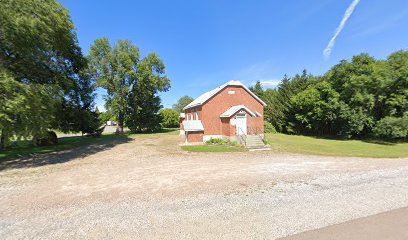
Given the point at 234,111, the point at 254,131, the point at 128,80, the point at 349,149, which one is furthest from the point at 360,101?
the point at 128,80

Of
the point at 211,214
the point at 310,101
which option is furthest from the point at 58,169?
the point at 310,101

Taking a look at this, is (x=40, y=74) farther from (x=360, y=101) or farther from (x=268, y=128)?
(x=360, y=101)

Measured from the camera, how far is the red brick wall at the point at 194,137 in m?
19.9

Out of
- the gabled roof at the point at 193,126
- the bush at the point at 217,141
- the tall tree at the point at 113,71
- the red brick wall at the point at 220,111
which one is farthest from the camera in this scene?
the tall tree at the point at 113,71

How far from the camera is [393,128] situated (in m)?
20.7

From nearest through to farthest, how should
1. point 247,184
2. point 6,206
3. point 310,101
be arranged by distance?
point 6,206 < point 247,184 < point 310,101

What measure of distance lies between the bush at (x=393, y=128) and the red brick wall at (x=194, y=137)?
21.1 meters

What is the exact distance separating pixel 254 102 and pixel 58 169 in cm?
1936

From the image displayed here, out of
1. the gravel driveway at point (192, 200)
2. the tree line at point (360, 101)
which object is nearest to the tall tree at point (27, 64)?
the gravel driveway at point (192, 200)

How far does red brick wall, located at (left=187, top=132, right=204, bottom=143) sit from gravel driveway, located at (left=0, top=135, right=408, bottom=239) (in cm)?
1040

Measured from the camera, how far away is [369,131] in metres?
25.1

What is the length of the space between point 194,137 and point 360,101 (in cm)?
2189

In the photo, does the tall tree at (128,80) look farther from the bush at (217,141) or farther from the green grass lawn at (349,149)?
the green grass lawn at (349,149)

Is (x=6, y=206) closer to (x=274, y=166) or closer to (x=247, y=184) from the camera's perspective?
(x=247, y=184)
